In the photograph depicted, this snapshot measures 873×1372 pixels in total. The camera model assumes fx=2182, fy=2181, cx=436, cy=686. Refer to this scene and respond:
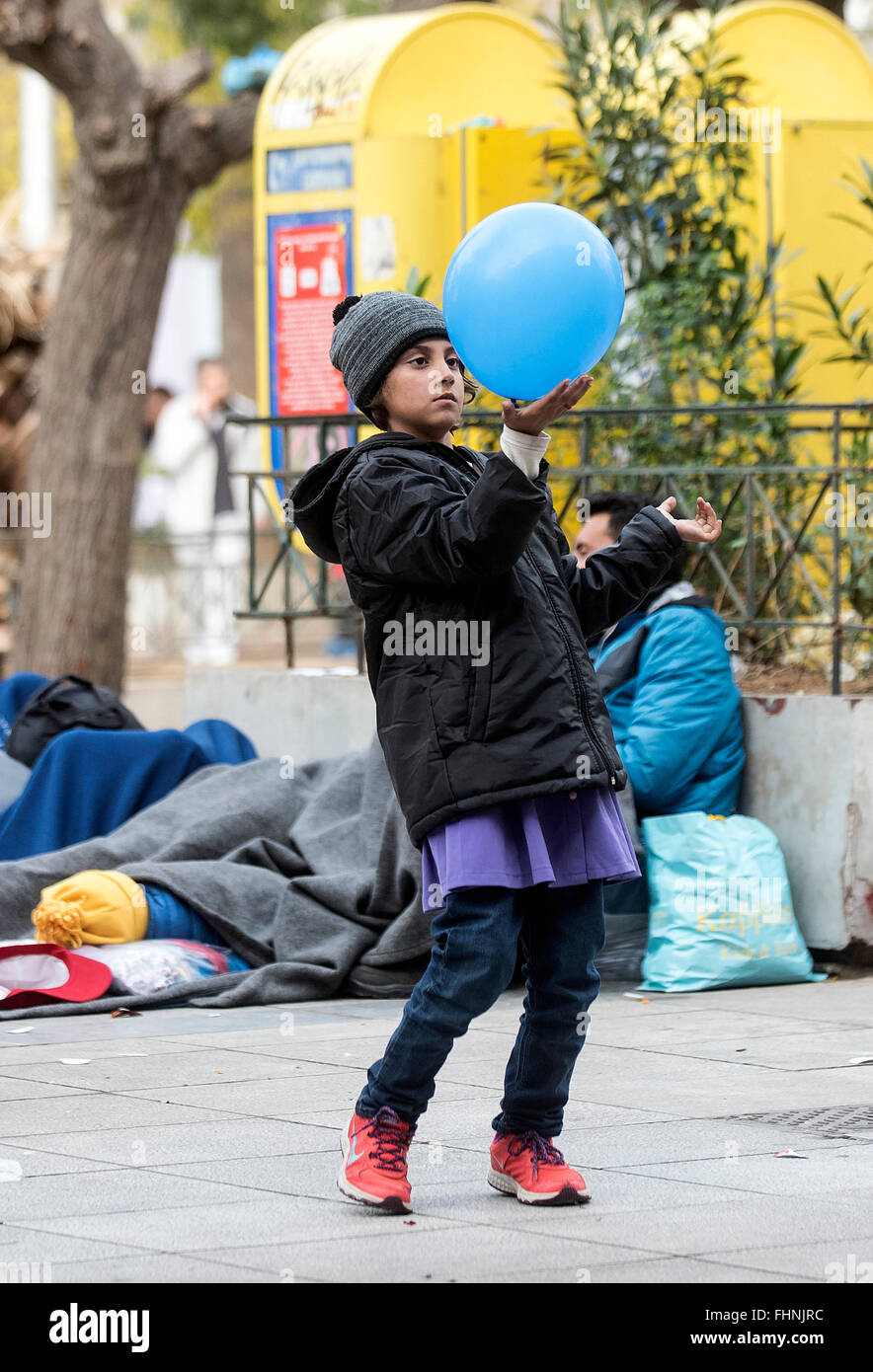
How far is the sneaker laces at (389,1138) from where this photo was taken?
3.95m

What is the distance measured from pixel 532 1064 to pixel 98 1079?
163 cm

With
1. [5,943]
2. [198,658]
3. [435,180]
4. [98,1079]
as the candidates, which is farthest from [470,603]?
[198,658]

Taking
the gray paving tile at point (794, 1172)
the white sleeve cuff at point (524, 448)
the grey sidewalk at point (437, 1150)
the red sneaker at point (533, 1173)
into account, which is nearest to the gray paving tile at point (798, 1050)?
the grey sidewalk at point (437, 1150)

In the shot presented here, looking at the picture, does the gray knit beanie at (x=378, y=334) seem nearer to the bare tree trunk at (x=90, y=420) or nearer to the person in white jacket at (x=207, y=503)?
the bare tree trunk at (x=90, y=420)

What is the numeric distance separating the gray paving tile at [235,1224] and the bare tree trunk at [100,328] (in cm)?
783

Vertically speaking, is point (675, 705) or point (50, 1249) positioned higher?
point (675, 705)

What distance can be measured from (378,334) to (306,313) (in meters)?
6.26

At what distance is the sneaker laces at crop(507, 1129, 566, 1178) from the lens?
4043mm

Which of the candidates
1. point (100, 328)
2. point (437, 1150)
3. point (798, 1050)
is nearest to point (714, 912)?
point (798, 1050)

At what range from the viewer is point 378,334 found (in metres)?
4.03

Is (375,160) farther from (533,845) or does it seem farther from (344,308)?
(533,845)

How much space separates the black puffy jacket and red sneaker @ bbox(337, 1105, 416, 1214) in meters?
0.52
